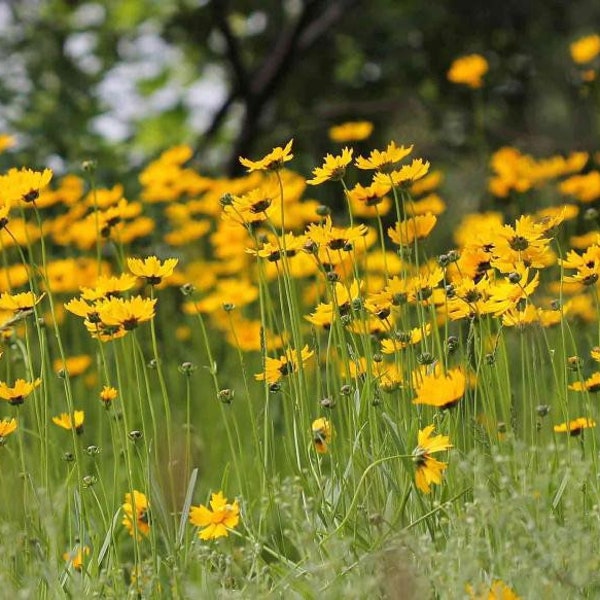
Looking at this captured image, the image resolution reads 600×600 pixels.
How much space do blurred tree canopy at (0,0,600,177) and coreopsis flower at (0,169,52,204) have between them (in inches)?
102

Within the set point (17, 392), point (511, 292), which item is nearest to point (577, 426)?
point (511, 292)

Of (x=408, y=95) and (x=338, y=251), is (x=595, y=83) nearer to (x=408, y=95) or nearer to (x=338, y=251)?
(x=408, y=95)

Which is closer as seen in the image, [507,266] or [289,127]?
[507,266]

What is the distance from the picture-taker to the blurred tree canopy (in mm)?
4973

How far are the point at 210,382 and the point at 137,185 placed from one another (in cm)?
137

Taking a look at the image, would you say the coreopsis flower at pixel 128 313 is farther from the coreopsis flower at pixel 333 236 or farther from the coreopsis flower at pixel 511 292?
the coreopsis flower at pixel 511 292

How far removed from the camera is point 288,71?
17.6 ft

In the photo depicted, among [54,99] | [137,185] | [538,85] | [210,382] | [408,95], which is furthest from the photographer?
[538,85]

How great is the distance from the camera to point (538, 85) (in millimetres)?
5992

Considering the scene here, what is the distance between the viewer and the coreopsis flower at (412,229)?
2090 millimetres

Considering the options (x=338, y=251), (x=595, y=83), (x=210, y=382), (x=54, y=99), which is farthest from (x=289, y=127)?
(x=338, y=251)

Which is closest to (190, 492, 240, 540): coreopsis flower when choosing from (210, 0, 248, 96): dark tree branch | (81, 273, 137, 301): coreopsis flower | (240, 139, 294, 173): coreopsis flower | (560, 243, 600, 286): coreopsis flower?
(81, 273, 137, 301): coreopsis flower

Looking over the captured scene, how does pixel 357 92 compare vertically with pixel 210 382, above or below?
above

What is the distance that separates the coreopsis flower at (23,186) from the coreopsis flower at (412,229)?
0.59 metres
